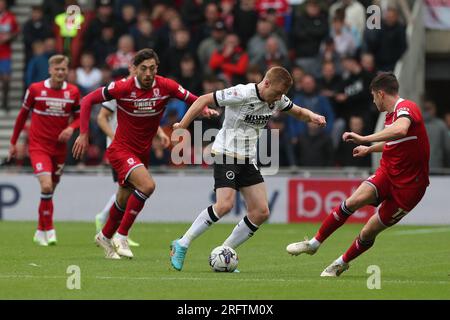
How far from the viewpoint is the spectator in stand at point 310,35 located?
25.5 metres

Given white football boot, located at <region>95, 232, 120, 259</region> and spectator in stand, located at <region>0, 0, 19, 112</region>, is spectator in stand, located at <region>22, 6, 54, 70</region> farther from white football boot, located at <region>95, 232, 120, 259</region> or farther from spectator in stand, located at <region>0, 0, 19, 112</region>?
white football boot, located at <region>95, 232, 120, 259</region>

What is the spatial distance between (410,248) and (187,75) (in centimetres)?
848

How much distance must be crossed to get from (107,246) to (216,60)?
33.8 ft

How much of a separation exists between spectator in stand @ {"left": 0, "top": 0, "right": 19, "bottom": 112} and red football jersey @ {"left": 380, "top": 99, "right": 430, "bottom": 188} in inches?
622

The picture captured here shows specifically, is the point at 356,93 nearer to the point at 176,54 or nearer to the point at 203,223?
the point at 176,54

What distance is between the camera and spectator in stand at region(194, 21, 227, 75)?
83.5ft

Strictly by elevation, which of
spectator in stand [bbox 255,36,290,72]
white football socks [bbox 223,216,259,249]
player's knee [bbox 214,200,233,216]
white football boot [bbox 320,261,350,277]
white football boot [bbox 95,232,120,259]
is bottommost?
white football boot [bbox 95,232,120,259]

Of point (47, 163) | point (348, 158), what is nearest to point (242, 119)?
point (47, 163)

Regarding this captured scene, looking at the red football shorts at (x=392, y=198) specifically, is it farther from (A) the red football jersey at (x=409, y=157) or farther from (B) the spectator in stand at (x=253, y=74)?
(B) the spectator in stand at (x=253, y=74)

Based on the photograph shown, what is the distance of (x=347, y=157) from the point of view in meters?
24.1

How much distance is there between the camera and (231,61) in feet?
82.1

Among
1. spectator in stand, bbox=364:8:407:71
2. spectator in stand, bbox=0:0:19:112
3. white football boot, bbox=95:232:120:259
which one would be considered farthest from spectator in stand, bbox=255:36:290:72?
white football boot, bbox=95:232:120:259

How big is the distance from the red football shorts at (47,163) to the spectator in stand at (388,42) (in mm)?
9060
